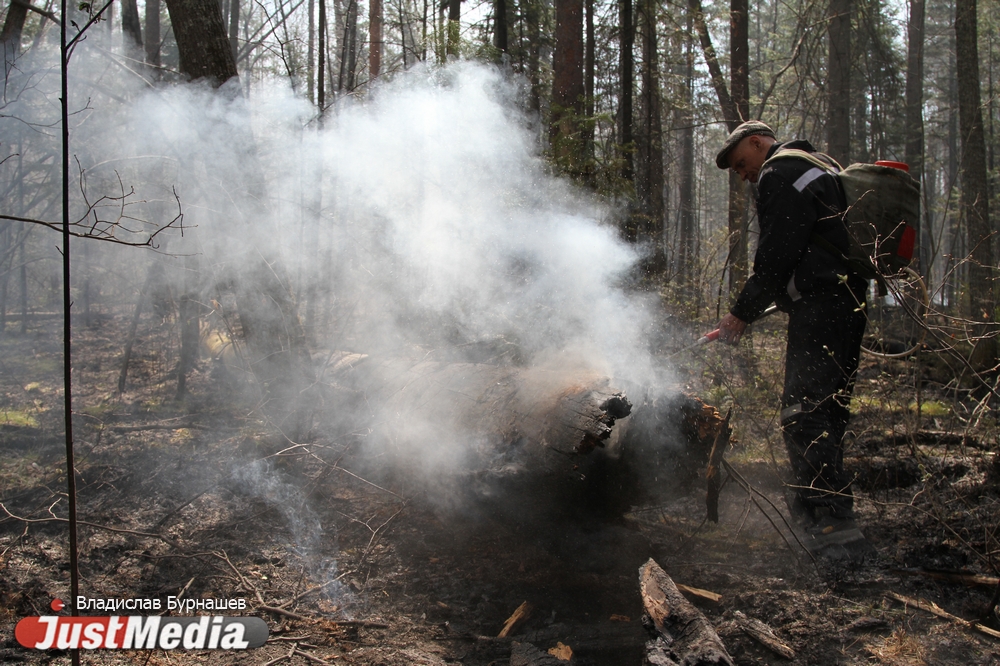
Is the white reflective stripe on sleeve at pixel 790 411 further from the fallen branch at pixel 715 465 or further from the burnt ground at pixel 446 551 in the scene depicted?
the burnt ground at pixel 446 551

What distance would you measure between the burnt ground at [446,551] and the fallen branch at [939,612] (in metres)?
0.03

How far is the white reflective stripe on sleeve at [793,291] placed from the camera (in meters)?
3.43

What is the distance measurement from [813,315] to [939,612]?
154 centimetres

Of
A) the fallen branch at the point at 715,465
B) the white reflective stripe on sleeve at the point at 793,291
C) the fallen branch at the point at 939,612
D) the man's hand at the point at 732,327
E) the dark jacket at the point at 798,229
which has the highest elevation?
the dark jacket at the point at 798,229

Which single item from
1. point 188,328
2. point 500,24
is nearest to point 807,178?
point 188,328

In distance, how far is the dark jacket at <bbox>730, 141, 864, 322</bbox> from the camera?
132 inches

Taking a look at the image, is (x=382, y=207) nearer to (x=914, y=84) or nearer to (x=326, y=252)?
(x=326, y=252)

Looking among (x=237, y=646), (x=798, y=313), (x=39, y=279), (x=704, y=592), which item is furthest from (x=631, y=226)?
(x=39, y=279)

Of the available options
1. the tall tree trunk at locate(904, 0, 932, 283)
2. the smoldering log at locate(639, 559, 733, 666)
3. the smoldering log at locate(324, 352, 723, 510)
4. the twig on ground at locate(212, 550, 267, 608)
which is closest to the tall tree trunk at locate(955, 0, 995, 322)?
the smoldering log at locate(324, 352, 723, 510)

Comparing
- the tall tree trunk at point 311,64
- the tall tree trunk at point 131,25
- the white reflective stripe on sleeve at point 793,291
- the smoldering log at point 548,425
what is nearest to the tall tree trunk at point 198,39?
the tall tree trunk at point 311,64

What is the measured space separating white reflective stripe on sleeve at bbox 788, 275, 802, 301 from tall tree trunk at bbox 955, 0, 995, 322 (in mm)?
4806

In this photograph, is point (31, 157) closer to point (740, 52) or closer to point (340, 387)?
point (340, 387)

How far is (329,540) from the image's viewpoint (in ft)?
11.5

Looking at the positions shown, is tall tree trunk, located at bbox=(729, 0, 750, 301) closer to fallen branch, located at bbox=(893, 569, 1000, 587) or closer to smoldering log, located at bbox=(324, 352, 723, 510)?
smoldering log, located at bbox=(324, 352, 723, 510)
